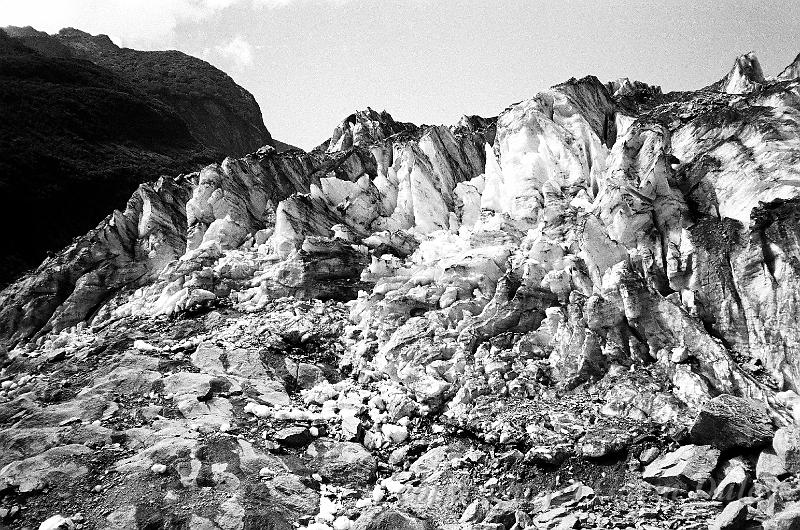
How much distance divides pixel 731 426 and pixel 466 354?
8490 mm

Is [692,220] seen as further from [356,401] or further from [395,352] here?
A: [356,401]

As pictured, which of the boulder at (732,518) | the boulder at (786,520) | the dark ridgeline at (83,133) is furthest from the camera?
the dark ridgeline at (83,133)

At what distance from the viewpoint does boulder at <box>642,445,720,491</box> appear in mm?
12008

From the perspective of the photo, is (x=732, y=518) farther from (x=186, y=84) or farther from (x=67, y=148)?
(x=186, y=84)

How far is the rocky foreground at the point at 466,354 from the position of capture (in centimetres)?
1267

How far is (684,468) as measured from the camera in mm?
12156

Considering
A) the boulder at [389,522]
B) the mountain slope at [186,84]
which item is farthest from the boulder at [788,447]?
the mountain slope at [186,84]

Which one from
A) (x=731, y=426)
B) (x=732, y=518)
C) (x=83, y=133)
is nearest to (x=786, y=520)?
(x=732, y=518)

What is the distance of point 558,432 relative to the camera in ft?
47.4

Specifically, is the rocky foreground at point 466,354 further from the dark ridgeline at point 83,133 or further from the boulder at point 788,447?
the dark ridgeline at point 83,133

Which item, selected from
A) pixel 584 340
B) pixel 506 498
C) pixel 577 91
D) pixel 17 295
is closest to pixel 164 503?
pixel 506 498

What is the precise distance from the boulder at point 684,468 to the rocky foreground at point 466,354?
0.06 m

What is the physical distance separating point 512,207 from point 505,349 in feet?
32.7

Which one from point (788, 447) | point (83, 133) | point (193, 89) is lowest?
point (788, 447)
